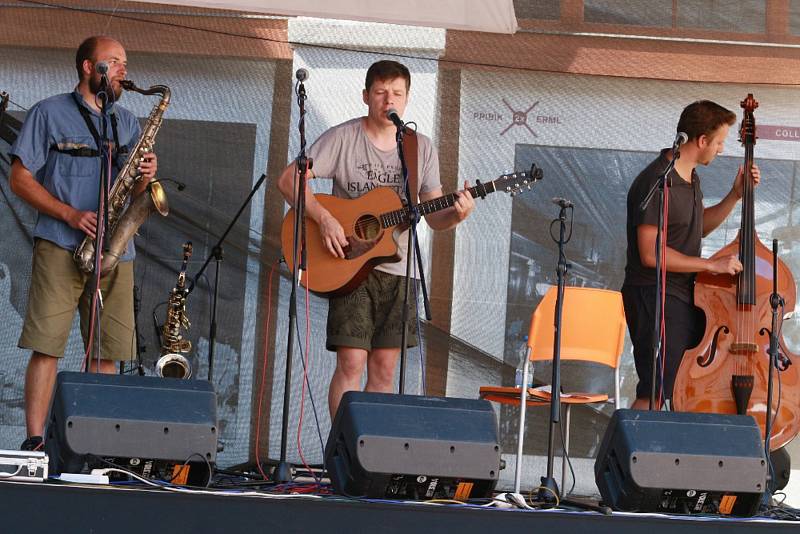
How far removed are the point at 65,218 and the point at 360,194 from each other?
1.20 metres

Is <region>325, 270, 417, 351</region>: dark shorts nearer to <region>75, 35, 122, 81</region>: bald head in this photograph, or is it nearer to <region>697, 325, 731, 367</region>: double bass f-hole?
<region>697, 325, 731, 367</region>: double bass f-hole

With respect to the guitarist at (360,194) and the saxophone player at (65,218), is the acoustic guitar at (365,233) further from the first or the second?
the saxophone player at (65,218)

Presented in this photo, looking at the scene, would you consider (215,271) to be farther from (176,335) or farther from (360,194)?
(360,194)

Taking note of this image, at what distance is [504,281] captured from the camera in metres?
5.65

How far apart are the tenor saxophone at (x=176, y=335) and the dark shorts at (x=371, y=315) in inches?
41.7

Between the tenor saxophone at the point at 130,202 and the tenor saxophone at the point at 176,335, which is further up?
the tenor saxophone at the point at 130,202

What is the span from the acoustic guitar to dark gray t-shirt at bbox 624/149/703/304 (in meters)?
0.44

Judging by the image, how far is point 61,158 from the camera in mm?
4652

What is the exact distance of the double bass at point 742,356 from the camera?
4449 millimetres

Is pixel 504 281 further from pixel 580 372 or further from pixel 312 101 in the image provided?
pixel 312 101

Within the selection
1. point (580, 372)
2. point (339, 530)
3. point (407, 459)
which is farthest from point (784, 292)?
point (339, 530)

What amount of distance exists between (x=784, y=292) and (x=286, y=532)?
2517 mm

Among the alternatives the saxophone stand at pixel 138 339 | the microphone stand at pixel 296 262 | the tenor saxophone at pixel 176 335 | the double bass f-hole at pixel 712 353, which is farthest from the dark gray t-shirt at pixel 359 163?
the double bass f-hole at pixel 712 353

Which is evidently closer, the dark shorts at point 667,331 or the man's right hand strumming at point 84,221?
the man's right hand strumming at point 84,221
